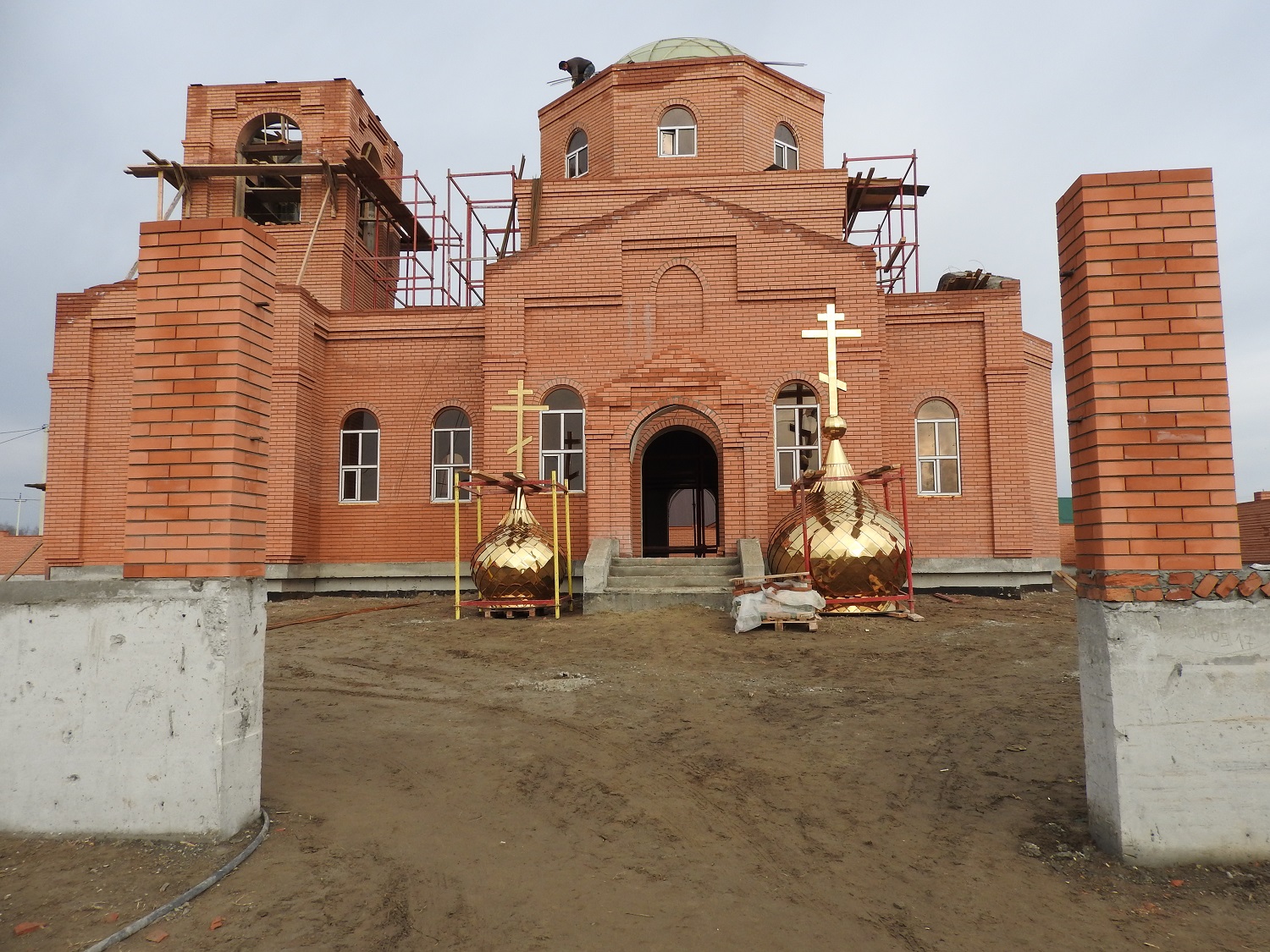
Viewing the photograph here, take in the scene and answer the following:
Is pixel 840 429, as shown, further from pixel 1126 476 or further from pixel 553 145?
pixel 553 145

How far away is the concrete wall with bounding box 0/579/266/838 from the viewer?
3.55 metres

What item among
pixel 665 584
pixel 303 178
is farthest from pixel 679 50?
pixel 665 584

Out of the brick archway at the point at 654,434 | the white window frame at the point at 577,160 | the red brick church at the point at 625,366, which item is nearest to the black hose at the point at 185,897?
the red brick church at the point at 625,366

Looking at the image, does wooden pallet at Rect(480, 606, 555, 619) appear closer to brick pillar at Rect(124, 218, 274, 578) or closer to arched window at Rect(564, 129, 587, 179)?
brick pillar at Rect(124, 218, 274, 578)

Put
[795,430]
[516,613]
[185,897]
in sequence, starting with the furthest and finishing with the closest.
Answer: [795,430] → [516,613] → [185,897]

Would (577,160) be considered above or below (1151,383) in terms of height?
above

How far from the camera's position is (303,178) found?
58.0 ft

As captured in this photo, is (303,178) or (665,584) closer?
(665,584)

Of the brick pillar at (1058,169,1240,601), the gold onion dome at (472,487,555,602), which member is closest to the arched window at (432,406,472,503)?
the gold onion dome at (472,487,555,602)

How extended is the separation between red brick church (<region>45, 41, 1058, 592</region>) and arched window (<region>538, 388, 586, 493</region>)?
3 cm

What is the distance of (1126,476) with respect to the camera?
3520 millimetres

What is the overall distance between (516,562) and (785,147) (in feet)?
34.9

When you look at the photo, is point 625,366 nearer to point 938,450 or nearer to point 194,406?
point 938,450

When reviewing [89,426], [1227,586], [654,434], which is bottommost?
[1227,586]
